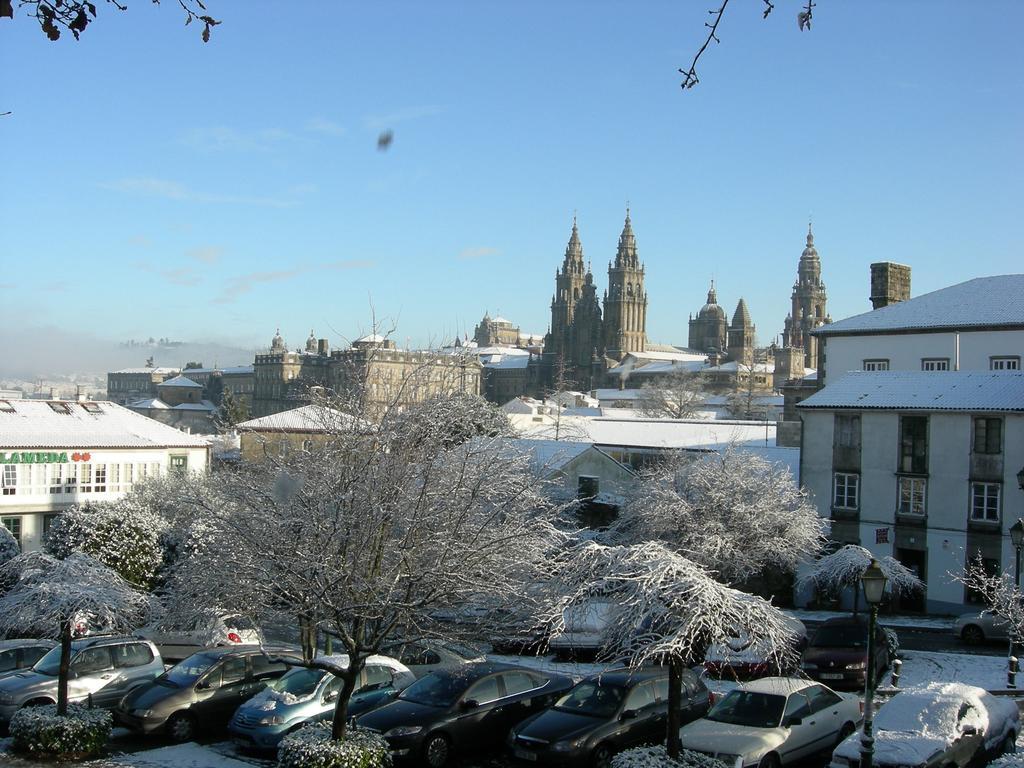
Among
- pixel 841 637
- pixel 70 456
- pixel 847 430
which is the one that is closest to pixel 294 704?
pixel 841 637

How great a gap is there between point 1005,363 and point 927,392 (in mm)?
8868

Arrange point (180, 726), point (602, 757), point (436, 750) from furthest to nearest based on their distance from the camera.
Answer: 1. point (180, 726)
2. point (436, 750)
3. point (602, 757)

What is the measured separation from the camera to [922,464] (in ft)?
101

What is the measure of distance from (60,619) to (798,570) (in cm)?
2157

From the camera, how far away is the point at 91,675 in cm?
1794

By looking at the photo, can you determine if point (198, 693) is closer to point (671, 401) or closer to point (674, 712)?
point (674, 712)

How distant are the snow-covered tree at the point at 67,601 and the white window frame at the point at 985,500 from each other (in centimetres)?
2253

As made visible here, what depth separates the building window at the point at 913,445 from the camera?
30.9 metres

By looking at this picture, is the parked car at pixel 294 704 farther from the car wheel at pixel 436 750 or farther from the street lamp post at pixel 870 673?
the street lamp post at pixel 870 673

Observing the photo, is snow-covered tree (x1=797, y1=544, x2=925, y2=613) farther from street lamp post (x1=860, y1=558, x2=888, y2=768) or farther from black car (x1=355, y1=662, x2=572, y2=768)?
street lamp post (x1=860, y1=558, x2=888, y2=768)

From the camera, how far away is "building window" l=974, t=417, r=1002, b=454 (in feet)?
96.7

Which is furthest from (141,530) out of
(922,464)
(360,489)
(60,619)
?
(922,464)

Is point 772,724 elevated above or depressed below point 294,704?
above

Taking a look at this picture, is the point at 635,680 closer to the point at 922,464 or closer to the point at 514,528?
the point at 514,528
